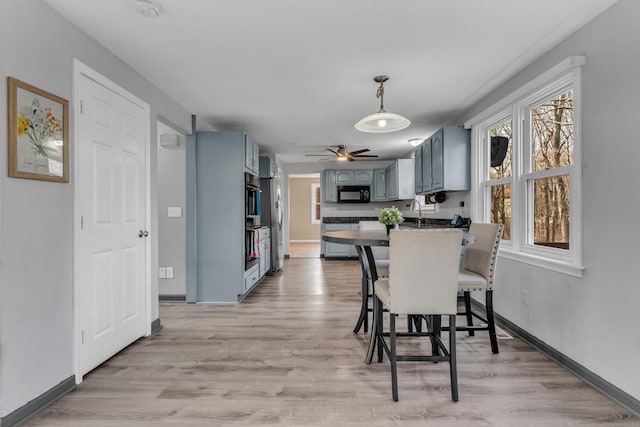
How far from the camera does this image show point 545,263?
98.9 inches

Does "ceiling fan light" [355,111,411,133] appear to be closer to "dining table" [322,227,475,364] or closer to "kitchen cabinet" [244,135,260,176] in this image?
"dining table" [322,227,475,364]

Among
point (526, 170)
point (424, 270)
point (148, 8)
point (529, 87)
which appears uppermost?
point (148, 8)

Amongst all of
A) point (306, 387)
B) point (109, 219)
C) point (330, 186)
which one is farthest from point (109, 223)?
point (330, 186)

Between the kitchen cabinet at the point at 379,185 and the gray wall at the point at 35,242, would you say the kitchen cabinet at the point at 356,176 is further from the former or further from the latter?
the gray wall at the point at 35,242

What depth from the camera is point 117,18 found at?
2070 mm

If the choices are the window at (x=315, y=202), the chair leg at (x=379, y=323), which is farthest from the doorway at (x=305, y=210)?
the chair leg at (x=379, y=323)

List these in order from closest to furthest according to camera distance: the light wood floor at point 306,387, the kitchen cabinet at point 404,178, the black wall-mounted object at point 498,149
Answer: the light wood floor at point 306,387 < the black wall-mounted object at point 498,149 < the kitchen cabinet at point 404,178

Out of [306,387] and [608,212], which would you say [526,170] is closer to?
[608,212]

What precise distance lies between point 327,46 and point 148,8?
1146mm

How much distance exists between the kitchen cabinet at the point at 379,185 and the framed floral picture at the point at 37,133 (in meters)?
6.15

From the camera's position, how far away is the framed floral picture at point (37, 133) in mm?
1700

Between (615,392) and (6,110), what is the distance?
354 centimetres

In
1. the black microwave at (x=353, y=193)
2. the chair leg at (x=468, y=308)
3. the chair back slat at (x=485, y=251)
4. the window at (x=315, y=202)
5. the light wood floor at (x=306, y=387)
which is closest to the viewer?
the light wood floor at (x=306, y=387)

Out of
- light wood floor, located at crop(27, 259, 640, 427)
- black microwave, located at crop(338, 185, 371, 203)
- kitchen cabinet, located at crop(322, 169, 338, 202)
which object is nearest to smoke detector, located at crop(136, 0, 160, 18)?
light wood floor, located at crop(27, 259, 640, 427)
